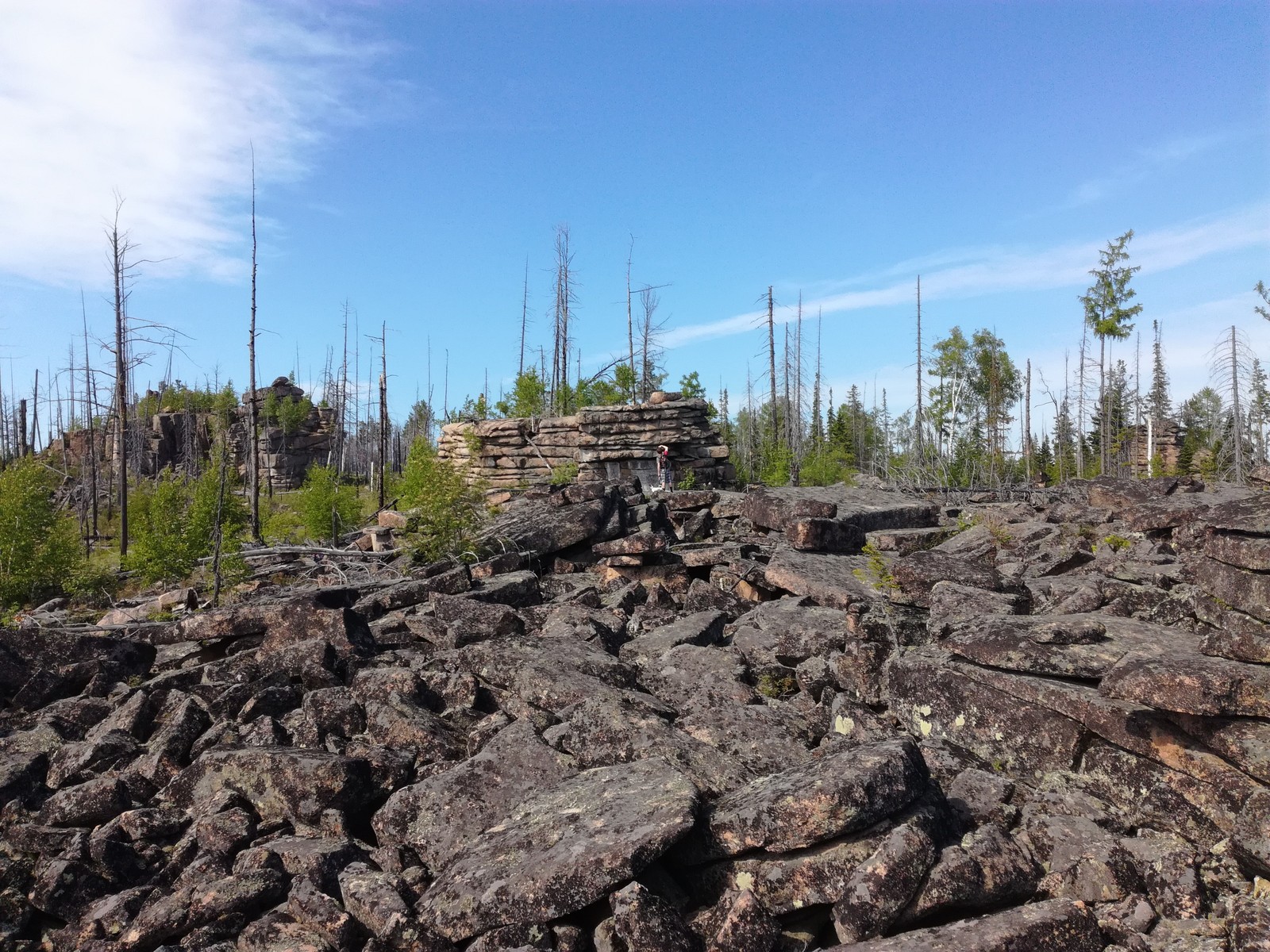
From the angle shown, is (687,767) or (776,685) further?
(776,685)

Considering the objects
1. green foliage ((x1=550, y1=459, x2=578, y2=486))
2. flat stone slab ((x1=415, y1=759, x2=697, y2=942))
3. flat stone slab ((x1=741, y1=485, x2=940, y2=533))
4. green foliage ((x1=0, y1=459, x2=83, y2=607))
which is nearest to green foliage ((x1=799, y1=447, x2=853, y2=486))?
green foliage ((x1=550, y1=459, x2=578, y2=486))

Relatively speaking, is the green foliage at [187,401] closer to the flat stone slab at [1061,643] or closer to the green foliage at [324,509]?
the green foliage at [324,509]

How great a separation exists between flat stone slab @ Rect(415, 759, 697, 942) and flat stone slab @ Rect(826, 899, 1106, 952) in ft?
3.66

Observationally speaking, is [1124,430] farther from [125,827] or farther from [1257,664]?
[125,827]

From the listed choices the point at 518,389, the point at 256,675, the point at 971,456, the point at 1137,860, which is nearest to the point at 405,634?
the point at 256,675

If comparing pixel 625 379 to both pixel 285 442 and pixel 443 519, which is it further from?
pixel 285 442

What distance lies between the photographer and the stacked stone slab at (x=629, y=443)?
744 inches

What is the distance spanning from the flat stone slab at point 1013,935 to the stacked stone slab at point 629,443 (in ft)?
46.9

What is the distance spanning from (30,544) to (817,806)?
1805 centimetres

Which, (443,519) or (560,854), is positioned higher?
(443,519)

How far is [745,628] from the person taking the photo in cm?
887

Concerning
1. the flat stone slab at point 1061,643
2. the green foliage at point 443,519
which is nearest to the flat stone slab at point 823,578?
the flat stone slab at point 1061,643

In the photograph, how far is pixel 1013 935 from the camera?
4.05 m

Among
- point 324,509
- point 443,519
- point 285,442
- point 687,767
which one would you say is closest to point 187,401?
point 285,442
